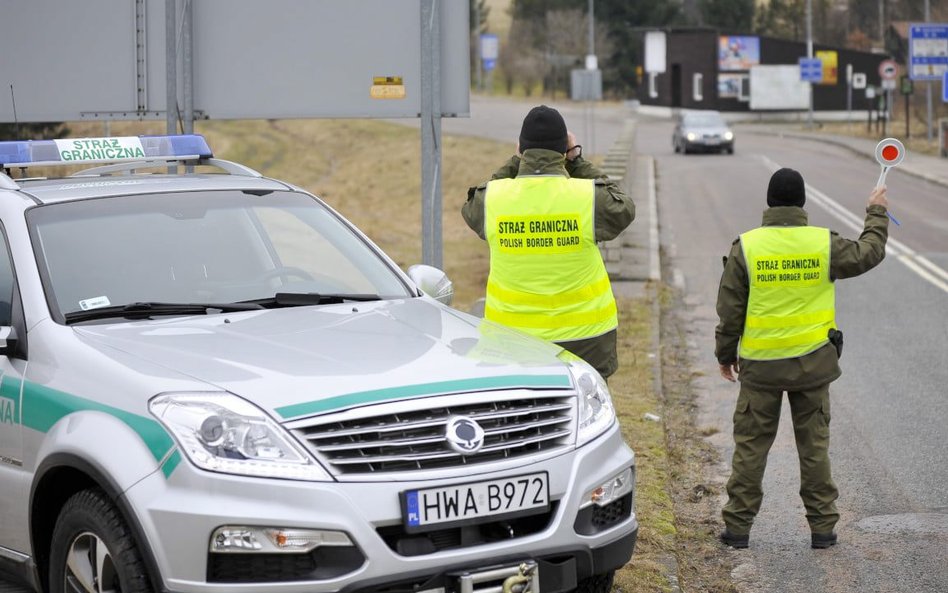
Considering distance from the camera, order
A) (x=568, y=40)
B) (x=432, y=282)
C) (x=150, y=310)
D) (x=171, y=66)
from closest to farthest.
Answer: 1. (x=150, y=310)
2. (x=432, y=282)
3. (x=171, y=66)
4. (x=568, y=40)

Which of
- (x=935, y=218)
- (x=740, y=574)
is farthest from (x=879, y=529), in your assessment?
(x=935, y=218)

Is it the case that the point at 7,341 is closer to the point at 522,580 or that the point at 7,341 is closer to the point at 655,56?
the point at 522,580

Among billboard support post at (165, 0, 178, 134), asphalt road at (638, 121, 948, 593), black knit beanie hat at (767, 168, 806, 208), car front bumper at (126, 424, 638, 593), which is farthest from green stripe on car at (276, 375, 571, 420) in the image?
billboard support post at (165, 0, 178, 134)

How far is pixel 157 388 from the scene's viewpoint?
13.9 feet

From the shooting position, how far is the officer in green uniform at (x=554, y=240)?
20.6 feet

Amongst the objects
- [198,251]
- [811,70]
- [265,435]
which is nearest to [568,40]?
[811,70]

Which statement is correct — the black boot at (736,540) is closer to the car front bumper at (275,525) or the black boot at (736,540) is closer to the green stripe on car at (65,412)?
the car front bumper at (275,525)

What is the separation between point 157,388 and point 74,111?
7.11 metres

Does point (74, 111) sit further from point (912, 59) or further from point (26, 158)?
point (912, 59)

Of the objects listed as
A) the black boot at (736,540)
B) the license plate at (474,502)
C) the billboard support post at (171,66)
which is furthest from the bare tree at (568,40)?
the license plate at (474,502)

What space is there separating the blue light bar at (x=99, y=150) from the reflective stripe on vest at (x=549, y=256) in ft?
4.79

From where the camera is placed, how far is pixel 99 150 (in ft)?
20.9

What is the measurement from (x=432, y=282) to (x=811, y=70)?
199ft

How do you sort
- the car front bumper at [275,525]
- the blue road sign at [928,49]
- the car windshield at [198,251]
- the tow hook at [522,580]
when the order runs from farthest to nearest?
the blue road sign at [928,49] → the car windshield at [198,251] → the tow hook at [522,580] → the car front bumper at [275,525]
